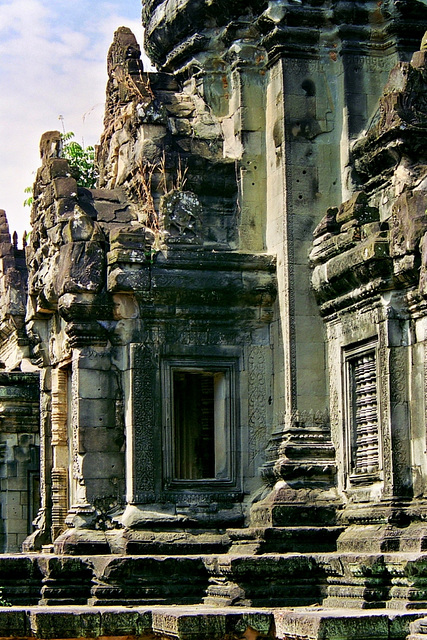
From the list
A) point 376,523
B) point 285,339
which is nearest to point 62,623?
point 376,523

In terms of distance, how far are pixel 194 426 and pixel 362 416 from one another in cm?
343

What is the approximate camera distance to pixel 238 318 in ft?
60.3

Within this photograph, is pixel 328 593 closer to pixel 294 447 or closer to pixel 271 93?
pixel 294 447

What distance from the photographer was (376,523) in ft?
52.6

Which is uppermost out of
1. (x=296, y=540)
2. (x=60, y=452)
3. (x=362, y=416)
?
(x=362, y=416)

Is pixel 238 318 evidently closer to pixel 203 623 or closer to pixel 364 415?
pixel 364 415

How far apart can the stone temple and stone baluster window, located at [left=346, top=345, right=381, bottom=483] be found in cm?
3

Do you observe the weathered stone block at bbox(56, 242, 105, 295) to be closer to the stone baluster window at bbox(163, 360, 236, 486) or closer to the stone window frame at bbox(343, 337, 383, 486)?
the stone baluster window at bbox(163, 360, 236, 486)

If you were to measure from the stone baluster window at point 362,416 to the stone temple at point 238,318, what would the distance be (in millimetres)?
33

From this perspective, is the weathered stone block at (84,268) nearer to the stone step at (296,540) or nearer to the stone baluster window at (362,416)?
the stone baluster window at (362,416)

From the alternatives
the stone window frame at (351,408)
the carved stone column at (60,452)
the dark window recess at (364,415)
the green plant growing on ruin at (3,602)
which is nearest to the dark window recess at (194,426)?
the carved stone column at (60,452)

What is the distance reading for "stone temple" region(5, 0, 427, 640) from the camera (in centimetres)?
1611

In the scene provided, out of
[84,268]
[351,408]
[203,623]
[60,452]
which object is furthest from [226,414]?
[203,623]

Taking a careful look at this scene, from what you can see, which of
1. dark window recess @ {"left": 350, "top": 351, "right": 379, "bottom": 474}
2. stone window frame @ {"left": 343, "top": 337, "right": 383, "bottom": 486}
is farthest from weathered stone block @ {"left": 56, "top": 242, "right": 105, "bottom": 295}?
dark window recess @ {"left": 350, "top": 351, "right": 379, "bottom": 474}
